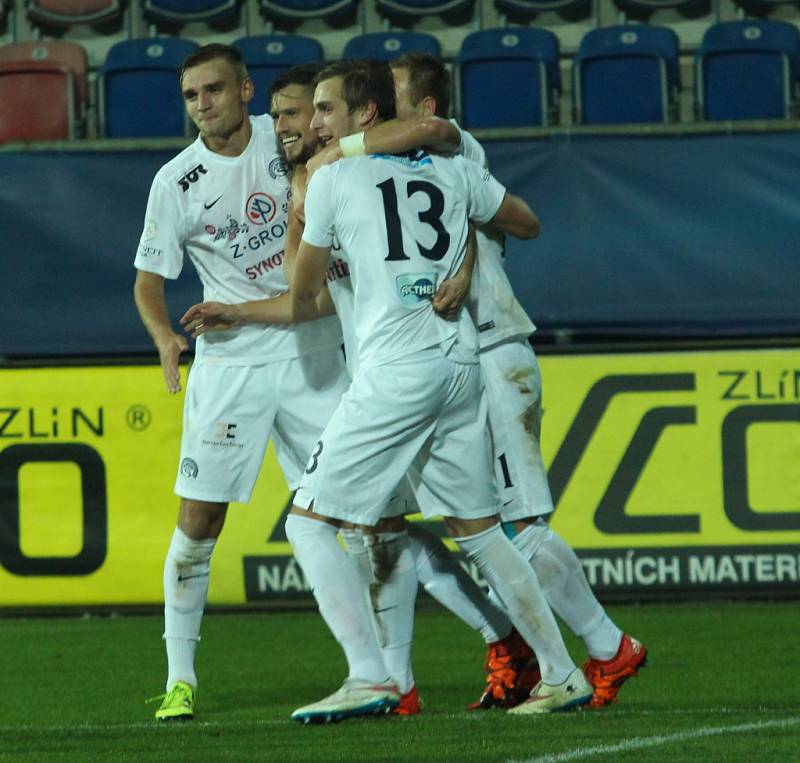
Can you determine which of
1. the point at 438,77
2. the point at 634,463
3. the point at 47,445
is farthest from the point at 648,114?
the point at 438,77

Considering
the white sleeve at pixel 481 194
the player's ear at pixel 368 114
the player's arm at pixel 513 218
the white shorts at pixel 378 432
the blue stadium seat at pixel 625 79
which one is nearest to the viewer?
the white shorts at pixel 378 432

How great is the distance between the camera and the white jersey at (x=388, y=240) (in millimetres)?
4855

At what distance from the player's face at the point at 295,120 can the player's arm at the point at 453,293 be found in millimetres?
831

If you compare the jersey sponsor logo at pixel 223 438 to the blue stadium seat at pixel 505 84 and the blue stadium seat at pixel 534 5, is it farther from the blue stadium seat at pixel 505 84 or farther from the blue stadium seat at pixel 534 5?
the blue stadium seat at pixel 534 5

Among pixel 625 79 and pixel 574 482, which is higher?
pixel 625 79

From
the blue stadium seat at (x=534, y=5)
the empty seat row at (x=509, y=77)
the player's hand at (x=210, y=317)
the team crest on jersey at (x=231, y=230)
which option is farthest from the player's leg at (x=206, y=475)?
the blue stadium seat at (x=534, y=5)

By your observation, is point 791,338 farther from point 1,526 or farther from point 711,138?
point 1,526

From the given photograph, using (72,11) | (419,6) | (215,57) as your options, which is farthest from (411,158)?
(72,11)

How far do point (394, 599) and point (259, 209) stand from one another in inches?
54.9

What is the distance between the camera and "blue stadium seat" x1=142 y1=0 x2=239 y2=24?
12.2 metres

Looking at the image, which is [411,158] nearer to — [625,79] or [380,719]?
[380,719]

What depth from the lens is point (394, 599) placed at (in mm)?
5328

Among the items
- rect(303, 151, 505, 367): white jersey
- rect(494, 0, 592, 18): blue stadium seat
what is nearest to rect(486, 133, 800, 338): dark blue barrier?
rect(303, 151, 505, 367): white jersey

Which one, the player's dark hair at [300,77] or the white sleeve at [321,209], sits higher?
the player's dark hair at [300,77]
